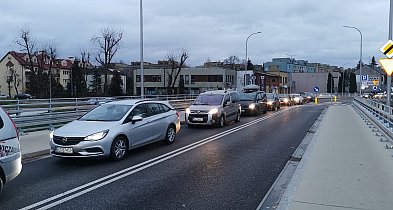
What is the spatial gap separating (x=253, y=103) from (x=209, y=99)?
24.4 ft

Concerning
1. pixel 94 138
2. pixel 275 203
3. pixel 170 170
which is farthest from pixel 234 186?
pixel 94 138

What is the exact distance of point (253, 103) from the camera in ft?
81.1

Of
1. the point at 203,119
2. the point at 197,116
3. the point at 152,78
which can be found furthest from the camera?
the point at 152,78

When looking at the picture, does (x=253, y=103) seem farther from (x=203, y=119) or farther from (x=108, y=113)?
(x=108, y=113)

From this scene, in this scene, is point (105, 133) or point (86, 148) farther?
point (105, 133)

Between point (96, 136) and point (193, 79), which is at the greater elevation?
point (193, 79)

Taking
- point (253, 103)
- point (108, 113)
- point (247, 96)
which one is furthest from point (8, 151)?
point (247, 96)

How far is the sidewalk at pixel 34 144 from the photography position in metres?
9.83

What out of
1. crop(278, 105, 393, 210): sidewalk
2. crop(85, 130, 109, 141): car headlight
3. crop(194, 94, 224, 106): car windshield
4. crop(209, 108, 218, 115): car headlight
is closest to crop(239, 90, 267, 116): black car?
crop(194, 94, 224, 106): car windshield

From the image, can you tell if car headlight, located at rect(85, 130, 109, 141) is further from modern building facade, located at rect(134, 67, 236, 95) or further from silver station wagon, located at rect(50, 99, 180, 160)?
modern building facade, located at rect(134, 67, 236, 95)

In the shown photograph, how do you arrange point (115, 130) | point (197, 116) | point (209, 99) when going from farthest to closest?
point (209, 99) → point (197, 116) → point (115, 130)

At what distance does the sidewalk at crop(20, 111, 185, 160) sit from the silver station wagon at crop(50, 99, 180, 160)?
1.29 meters

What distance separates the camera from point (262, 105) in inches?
1051

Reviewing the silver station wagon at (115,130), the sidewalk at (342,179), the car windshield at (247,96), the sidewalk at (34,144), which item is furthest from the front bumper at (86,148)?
the car windshield at (247,96)
